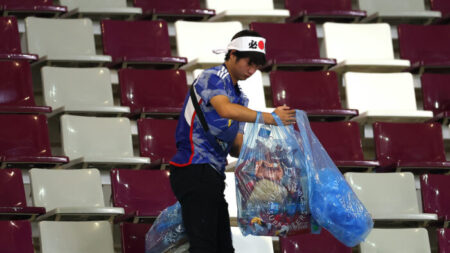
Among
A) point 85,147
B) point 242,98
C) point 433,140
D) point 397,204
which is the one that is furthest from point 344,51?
point 242,98

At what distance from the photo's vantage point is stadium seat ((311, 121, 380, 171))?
4570mm

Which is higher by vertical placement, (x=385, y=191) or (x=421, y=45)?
(x=421, y=45)

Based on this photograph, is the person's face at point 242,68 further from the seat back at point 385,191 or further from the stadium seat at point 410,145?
the stadium seat at point 410,145

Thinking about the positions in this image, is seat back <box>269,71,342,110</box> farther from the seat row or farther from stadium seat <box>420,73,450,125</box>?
stadium seat <box>420,73,450,125</box>

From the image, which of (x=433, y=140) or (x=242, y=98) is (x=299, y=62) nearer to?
(x=433, y=140)

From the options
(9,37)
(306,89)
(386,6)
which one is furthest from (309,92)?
(9,37)

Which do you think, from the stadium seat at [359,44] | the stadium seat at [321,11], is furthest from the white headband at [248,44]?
the stadium seat at [321,11]

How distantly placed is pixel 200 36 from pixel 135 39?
14.0 inches

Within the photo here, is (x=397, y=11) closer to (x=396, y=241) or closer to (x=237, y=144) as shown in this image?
(x=396, y=241)

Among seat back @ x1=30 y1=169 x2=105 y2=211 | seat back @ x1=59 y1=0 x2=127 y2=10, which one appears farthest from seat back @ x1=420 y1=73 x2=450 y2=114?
seat back @ x1=30 y1=169 x2=105 y2=211

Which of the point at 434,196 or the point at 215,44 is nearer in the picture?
the point at 434,196

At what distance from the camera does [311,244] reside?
157 inches

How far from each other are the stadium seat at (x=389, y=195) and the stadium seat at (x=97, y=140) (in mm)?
1008

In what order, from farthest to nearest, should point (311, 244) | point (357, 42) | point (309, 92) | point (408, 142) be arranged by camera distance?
1. point (357, 42)
2. point (309, 92)
3. point (408, 142)
4. point (311, 244)
